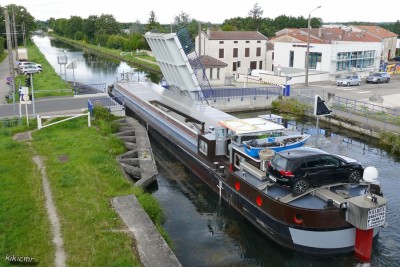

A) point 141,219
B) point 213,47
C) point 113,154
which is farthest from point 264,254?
point 213,47

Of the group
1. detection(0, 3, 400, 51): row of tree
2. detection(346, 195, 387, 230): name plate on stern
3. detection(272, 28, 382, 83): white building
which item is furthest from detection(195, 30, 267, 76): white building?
detection(346, 195, 387, 230): name plate on stern

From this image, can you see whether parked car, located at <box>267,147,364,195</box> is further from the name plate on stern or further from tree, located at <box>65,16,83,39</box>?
tree, located at <box>65,16,83,39</box>

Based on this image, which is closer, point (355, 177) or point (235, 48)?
point (355, 177)

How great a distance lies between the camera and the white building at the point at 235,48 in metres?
48.8

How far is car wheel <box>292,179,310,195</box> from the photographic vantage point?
44.1ft

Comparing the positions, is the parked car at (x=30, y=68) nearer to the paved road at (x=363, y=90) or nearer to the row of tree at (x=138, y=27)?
the row of tree at (x=138, y=27)

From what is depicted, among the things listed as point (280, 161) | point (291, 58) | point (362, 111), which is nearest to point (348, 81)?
point (291, 58)

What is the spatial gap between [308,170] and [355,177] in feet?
6.68

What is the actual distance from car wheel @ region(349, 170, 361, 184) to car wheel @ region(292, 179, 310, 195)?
5.67 feet

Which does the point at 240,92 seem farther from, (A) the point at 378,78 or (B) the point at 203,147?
(A) the point at 378,78

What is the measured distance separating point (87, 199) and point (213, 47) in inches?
1455

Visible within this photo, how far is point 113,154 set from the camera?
19453mm

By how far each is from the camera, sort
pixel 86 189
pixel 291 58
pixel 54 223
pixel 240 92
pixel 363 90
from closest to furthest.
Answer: pixel 54 223 → pixel 86 189 → pixel 240 92 → pixel 363 90 → pixel 291 58

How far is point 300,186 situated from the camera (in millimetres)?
13547
